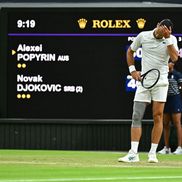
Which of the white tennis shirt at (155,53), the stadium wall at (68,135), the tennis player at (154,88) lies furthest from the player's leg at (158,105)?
the stadium wall at (68,135)

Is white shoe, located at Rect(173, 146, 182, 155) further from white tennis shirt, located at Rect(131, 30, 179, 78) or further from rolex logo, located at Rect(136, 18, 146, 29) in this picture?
white tennis shirt, located at Rect(131, 30, 179, 78)

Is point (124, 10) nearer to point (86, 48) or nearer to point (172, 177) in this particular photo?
point (86, 48)

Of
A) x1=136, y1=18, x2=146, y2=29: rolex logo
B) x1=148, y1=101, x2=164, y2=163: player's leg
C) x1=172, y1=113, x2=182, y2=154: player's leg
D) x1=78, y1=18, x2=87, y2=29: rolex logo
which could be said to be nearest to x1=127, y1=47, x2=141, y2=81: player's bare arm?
x1=148, y1=101, x2=164, y2=163: player's leg

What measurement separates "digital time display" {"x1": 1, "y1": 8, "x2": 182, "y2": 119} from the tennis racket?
3785mm

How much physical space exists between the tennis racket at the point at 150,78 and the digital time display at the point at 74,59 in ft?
12.4

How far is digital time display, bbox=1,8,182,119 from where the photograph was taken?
562 inches

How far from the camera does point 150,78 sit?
34.1ft

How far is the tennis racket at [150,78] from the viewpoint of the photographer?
409 inches

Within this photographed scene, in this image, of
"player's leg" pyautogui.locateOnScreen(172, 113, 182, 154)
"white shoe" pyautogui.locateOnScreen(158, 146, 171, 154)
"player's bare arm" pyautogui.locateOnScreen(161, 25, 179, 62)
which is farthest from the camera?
"player's leg" pyautogui.locateOnScreen(172, 113, 182, 154)

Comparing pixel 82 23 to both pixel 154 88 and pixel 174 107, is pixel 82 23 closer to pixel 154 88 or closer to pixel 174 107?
pixel 174 107

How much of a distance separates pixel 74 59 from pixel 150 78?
4057 millimetres

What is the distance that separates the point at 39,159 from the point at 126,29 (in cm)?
412

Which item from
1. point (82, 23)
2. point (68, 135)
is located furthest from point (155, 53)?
point (68, 135)

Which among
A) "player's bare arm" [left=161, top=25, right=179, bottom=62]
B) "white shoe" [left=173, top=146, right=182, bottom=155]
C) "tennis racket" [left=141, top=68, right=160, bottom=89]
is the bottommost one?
"white shoe" [left=173, top=146, right=182, bottom=155]
